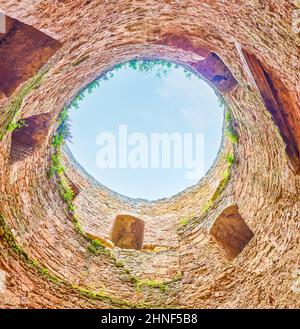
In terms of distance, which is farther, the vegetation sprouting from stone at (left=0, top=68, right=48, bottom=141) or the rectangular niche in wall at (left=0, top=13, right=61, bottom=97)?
the vegetation sprouting from stone at (left=0, top=68, right=48, bottom=141)

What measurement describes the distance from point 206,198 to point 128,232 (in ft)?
6.79

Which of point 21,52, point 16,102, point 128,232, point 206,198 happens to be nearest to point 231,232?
point 206,198

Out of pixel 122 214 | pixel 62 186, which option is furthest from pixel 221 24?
pixel 122 214

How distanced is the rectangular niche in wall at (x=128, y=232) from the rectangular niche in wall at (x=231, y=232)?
206 centimetres

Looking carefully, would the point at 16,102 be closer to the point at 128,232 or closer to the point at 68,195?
the point at 68,195

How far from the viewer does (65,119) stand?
24.6 feet

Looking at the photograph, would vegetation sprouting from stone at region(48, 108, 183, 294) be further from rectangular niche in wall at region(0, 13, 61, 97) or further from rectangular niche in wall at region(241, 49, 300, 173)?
rectangular niche in wall at region(241, 49, 300, 173)

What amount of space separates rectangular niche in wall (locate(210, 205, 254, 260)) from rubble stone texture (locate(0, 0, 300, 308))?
0.39ft

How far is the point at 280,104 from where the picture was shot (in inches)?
205

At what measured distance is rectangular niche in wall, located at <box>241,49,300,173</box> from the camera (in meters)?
4.97

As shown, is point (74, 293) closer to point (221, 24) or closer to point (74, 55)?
point (74, 55)

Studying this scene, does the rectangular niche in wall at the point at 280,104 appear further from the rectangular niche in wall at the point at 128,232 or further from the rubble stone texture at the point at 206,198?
the rectangular niche in wall at the point at 128,232

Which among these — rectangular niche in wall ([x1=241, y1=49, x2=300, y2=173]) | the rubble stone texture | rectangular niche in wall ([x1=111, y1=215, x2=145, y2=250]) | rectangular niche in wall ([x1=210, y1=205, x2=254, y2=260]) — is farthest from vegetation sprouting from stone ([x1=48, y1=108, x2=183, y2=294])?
rectangular niche in wall ([x1=241, y1=49, x2=300, y2=173])

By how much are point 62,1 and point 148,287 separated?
5.37 meters
